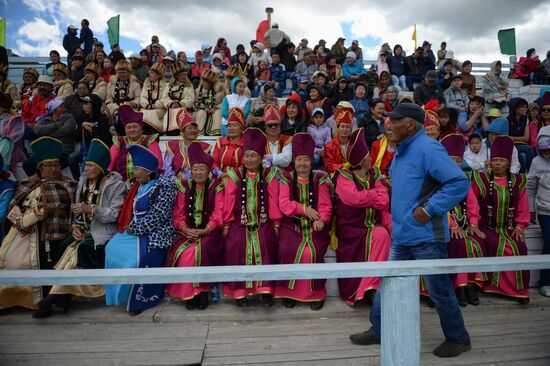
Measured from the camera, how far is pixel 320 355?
9.27 ft

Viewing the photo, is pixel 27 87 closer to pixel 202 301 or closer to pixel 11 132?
pixel 11 132

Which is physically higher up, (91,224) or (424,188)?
(424,188)

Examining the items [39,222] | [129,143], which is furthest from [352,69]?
[39,222]

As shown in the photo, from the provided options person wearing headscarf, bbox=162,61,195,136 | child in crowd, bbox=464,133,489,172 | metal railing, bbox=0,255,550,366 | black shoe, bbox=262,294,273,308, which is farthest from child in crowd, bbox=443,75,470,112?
metal railing, bbox=0,255,550,366

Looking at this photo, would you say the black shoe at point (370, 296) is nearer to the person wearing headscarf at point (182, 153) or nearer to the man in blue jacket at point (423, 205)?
the man in blue jacket at point (423, 205)

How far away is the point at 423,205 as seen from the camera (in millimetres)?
2639

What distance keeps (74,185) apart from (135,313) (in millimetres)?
1638

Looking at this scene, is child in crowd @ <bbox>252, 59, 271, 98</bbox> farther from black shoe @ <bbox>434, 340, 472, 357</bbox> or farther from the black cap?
black shoe @ <bbox>434, 340, 472, 357</bbox>

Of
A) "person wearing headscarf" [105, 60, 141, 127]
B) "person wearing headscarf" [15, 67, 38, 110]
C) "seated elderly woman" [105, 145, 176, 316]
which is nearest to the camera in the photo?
"seated elderly woman" [105, 145, 176, 316]

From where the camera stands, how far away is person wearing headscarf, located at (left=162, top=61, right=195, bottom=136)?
23.3 ft

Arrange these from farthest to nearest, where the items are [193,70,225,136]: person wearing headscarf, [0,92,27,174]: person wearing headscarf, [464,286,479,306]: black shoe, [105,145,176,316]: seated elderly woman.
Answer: [193,70,225,136]: person wearing headscarf < [0,92,27,174]: person wearing headscarf < [464,286,479,306]: black shoe < [105,145,176,316]: seated elderly woman

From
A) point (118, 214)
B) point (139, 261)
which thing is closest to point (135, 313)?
point (139, 261)

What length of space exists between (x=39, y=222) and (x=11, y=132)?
2.74 m

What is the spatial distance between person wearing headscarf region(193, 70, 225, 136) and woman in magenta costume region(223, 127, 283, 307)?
327cm
